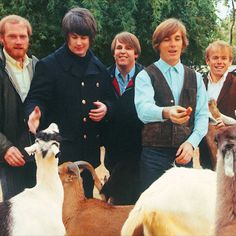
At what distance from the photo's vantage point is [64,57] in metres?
5.50

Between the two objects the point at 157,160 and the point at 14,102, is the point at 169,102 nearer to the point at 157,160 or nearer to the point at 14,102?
the point at 157,160

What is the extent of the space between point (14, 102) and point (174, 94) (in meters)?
1.34

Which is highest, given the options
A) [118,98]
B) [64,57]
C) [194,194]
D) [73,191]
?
[64,57]

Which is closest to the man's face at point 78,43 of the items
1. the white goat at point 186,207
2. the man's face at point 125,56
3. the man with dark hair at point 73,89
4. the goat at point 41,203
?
the man with dark hair at point 73,89

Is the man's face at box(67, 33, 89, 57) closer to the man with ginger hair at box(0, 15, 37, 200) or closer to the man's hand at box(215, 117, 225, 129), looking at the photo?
the man with ginger hair at box(0, 15, 37, 200)

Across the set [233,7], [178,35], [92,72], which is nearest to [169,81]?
[178,35]

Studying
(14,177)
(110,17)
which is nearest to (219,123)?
(14,177)

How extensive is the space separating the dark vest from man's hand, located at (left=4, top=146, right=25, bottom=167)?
1.05 m

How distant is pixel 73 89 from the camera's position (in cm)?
547

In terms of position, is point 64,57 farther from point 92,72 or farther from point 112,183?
point 112,183

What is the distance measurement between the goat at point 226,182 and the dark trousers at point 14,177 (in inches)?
82.3

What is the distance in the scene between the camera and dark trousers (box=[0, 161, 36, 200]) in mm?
5402

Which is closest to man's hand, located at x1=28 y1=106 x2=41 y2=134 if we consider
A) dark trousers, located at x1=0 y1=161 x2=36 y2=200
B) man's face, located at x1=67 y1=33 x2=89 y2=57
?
dark trousers, located at x1=0 y1=161 x2=36 y2=200

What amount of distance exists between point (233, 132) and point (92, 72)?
213cm
